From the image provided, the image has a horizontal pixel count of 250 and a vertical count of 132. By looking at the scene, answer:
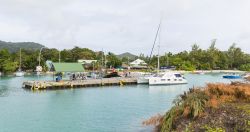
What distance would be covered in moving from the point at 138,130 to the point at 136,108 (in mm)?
13863

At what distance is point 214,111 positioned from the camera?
800 inches

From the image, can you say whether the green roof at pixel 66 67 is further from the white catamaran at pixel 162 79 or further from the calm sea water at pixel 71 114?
the calm sea water at pixel 71 114

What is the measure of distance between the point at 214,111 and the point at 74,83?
165 feet

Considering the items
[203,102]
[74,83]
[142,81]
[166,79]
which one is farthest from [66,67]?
[203,102]

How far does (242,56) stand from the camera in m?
186

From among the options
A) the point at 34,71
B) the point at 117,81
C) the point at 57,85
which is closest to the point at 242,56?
the point at 34,71

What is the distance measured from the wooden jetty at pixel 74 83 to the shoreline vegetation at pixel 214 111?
1733 inches

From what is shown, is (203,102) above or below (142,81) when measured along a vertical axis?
above

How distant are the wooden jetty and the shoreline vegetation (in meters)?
44.0

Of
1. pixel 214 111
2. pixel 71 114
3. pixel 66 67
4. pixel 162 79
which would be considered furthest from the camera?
pixel 162 79

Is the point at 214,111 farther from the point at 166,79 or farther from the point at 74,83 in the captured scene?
the point at 166,79

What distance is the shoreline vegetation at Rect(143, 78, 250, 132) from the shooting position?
18750mm

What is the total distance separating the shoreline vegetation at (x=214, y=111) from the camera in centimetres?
1875

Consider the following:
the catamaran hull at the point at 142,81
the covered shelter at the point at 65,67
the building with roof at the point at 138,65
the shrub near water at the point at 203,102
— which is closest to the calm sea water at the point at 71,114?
the shrub near water at the point at 203,102
